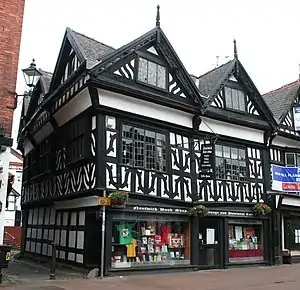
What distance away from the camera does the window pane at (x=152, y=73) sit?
15.6 metres

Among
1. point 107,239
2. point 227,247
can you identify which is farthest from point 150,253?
point 227,247

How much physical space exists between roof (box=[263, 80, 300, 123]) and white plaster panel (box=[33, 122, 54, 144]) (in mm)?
10545

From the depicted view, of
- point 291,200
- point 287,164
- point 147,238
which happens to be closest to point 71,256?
point 147,238

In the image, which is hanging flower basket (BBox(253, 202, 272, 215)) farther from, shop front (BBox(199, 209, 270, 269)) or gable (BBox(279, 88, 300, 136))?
gable (BBox(279, 88, 300, 136))

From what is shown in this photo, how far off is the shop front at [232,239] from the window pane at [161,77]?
524 cm

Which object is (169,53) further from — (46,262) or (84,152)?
(46,262)

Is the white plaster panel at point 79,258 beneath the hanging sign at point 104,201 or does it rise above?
beneath

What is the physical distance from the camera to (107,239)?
13.3 meters

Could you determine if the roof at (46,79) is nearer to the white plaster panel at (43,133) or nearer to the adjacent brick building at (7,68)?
the white plaster panel at (43,133)

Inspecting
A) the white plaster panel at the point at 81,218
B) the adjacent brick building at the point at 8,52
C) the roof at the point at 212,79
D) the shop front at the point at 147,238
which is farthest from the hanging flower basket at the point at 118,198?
the roof at the point at 212,79

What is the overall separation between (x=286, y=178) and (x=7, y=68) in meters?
13.2

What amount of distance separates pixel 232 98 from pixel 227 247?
6.39 metres

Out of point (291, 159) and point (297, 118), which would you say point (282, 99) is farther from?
point (291, 159)

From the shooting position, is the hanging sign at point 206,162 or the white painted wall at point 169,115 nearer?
the white painted wall at point 169,115
